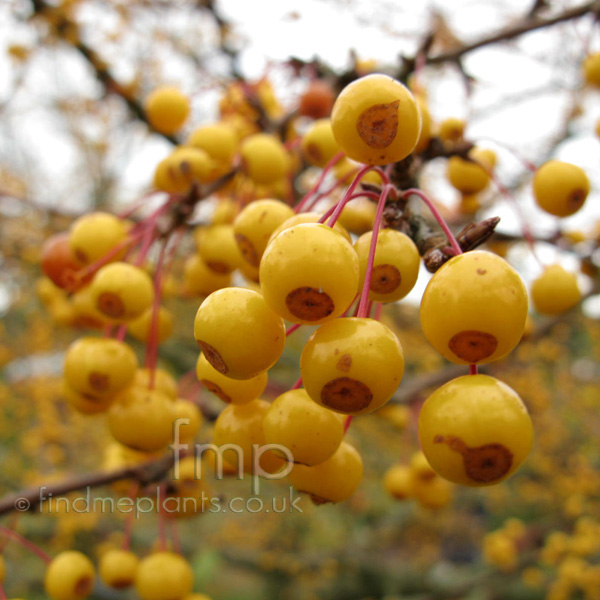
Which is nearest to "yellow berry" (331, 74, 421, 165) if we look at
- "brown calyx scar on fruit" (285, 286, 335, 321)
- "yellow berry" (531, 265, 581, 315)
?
"brown calyx scar on fruit" (285, 286, 335, 321)

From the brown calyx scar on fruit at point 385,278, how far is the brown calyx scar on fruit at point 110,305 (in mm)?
468

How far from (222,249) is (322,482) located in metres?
0.51

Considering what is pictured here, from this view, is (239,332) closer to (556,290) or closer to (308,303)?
(308,303)

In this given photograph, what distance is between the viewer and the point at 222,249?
985mm

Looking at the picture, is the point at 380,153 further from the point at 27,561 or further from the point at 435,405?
the point at 27,561

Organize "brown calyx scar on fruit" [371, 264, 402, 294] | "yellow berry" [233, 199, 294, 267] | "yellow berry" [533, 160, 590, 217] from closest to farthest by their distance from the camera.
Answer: "brown calyx scar on fruit" [371, 264, 402, 294] → "yellow berry" [233, 199, 294, 267] → "yellow berry" [533, 160, 590, 217]

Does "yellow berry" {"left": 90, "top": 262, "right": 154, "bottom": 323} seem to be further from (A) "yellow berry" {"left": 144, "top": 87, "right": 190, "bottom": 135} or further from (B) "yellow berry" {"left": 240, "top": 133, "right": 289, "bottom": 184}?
(A) "yellow berry" {"left": 144, "top": 87, "right": 190, "bottom": 135}

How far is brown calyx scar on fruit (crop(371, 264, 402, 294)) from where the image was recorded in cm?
60

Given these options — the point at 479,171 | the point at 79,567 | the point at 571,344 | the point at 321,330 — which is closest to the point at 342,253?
the point at 321,330

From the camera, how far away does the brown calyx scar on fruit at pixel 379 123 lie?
22.7 inches

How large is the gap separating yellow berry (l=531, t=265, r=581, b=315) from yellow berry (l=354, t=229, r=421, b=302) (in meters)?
0.64

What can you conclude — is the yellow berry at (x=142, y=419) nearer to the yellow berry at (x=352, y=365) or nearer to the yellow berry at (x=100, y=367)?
the yellow berry at (x=100, y=367)

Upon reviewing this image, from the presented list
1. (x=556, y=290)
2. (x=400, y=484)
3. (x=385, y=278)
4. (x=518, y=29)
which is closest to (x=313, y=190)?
(x=385, y=278)

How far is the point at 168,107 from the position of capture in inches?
53.3
